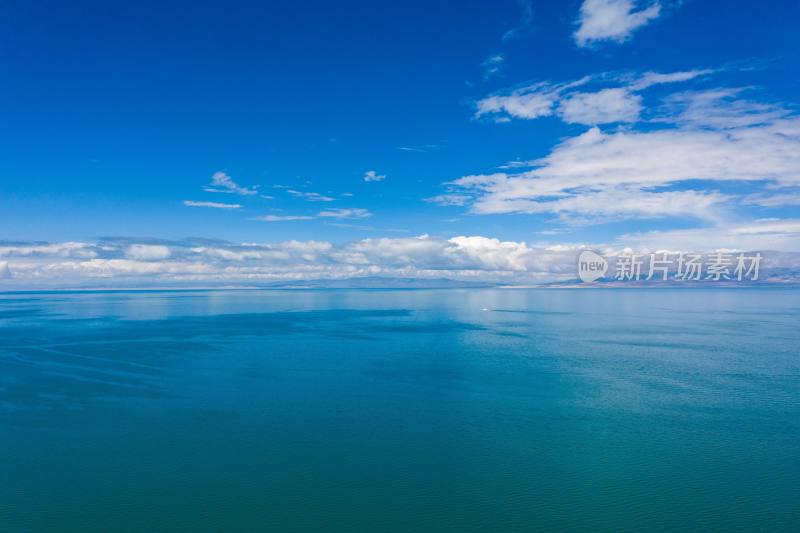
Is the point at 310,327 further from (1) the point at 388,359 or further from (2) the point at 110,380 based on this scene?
(2) the point at 110,380

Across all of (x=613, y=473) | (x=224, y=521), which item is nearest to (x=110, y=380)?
(x=224, y=521)

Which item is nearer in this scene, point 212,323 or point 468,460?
point 468,460

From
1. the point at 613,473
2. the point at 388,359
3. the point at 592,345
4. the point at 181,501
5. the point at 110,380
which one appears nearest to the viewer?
the point at 181,501

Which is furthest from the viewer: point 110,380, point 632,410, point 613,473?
point 110,380

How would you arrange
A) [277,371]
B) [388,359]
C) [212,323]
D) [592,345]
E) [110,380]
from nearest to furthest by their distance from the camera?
[110,380]
[277,371]
[388,359]
[592,345]
[212,323]

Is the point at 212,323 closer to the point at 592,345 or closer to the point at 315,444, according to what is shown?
the point at 592,345

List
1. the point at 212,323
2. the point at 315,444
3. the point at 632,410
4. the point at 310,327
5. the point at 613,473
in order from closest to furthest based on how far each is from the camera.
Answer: the point at 613,473
the point at 315,444
the point at 632,410
the point at 310,327
the point at 212,323

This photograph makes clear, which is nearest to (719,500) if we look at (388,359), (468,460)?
(468,460)
